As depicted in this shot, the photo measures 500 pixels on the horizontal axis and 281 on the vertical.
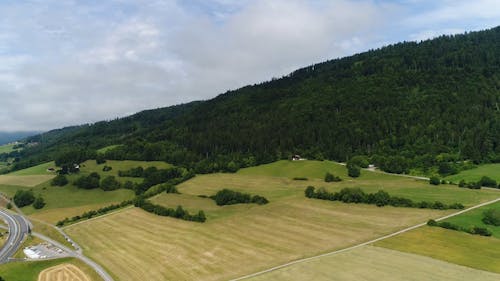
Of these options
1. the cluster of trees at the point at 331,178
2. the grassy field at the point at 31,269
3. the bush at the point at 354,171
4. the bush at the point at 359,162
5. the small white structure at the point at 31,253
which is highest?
the bush at the point at 359,162

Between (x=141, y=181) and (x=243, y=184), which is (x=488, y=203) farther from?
(x=141, y=181)

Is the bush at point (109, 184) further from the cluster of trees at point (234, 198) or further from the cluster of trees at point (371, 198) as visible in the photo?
the cluster of trees at point (371, 198)

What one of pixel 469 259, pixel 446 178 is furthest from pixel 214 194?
pixel 469 259

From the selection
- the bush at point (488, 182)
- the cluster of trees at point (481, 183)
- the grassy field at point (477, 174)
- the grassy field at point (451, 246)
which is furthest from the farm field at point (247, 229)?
the grassy field at point (477, 174)

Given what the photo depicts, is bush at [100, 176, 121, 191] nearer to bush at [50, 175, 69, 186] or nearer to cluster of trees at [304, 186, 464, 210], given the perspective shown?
bush at [50, 175, 69, 186]

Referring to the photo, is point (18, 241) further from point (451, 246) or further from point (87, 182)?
point (451, 246)

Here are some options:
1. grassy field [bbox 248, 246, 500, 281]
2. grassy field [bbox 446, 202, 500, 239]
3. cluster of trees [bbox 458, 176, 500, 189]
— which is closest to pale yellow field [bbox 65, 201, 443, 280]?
grassy field [bbox 446, 202, 500, 239]
